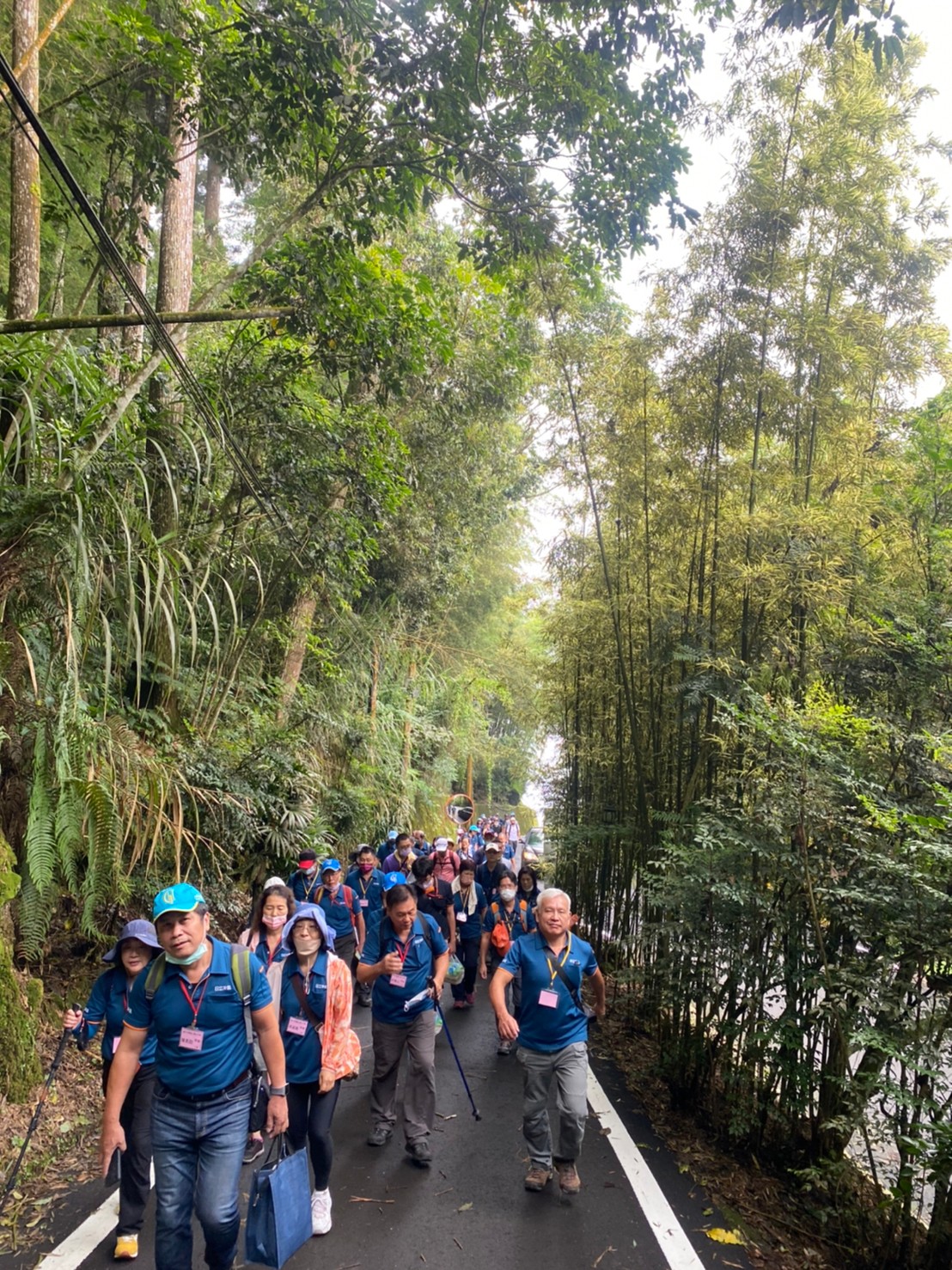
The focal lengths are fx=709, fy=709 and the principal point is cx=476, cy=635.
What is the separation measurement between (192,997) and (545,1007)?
1.76 meters

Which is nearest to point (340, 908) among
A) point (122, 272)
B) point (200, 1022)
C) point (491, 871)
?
point (491, 871)

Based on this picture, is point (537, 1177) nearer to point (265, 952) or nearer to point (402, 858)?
point (265, 952)

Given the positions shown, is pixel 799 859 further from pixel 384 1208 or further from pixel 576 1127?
pixel 384 1208

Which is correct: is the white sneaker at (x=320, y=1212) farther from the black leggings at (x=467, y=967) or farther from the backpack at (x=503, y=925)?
the black leggings at (x=467, y=967)

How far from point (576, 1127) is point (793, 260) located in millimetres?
5771

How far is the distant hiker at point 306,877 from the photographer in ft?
19.5

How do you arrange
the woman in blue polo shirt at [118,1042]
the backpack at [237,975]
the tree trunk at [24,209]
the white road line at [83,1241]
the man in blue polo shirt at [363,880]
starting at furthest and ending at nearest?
the man in blue polo shirt at [363,880]
the tree trunk at [24,209]
the woman in blue polo shirt at [118,1042]
the white road line at [83,1241]
the backpack at [237,975]

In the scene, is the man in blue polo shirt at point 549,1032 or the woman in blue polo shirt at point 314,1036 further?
the man in blue polo shirt at point 549,1032

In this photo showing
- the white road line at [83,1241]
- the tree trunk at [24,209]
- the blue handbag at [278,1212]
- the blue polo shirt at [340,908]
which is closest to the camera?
the blue handbag at [278,1212]

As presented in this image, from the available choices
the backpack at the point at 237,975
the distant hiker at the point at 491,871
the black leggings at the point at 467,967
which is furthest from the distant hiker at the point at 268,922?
the distant hiker at the point at 491,871

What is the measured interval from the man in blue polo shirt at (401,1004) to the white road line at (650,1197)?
1.07m

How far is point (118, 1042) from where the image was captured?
9.65 ft

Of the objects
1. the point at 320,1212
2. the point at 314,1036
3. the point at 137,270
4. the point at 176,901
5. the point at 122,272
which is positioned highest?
the point at 137,270

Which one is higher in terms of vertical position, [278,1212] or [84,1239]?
[278,1212]
